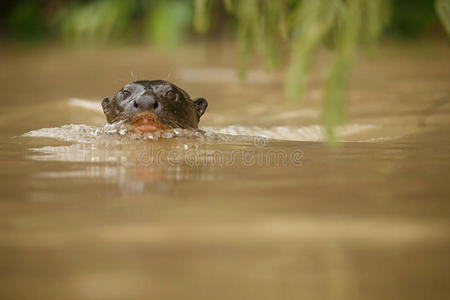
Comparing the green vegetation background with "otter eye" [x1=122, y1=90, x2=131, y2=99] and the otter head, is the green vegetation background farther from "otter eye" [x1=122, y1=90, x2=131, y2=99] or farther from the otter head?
"otter eye" [x1=122, y1=90, x2=131, y2=99]

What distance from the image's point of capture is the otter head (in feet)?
12.9

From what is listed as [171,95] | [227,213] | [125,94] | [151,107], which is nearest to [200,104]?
[171,95]

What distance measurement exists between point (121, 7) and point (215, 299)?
32.0ft

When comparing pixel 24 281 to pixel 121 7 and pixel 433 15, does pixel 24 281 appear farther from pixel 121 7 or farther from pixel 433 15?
pixel 433 15

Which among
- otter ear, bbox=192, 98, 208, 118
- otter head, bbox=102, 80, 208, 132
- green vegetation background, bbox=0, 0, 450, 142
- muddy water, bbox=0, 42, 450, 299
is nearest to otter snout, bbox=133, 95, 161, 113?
otter head, bbox=102, 80, 208, 132

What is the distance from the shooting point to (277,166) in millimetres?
2863

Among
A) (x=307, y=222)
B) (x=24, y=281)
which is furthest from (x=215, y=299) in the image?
(x=307, y=222)

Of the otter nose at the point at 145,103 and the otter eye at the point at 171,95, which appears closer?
the otter nose at the point at 145,103

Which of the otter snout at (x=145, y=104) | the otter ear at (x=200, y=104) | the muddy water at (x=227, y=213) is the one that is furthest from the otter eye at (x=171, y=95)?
the otter ear at (x=200, y=104)

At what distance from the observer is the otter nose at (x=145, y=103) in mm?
4008

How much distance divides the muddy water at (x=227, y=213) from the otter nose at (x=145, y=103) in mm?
205

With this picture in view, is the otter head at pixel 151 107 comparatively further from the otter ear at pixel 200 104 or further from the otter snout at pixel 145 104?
the otter ear at pixel 200 104

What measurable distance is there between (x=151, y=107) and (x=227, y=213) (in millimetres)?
2113

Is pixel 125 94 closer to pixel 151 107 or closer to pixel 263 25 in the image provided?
pixel 151 107
